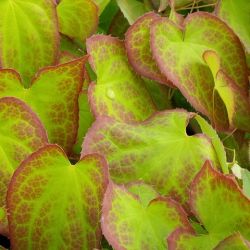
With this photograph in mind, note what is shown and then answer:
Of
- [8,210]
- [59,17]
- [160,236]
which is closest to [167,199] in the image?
[160,236]

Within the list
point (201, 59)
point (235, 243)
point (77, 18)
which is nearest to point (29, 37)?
point (77, 18)

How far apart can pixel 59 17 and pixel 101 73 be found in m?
0.11

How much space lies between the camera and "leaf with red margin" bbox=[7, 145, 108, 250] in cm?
53

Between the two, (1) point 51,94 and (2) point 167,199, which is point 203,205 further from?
(1) point 51,94

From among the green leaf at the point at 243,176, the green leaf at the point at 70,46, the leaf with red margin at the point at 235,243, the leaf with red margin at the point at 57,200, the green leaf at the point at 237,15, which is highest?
the green leaf at the point at 237,15

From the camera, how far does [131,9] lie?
29.0 inches

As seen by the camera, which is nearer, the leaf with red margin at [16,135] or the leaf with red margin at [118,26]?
the leaf with red margin at [16,135]

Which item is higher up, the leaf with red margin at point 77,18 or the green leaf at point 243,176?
the leaf with red margin at point 77,18

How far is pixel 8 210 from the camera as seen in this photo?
0.53 metres

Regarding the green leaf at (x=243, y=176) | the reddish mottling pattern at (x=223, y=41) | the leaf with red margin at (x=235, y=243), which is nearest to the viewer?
the leaf with red margin at (x=235, y=243)

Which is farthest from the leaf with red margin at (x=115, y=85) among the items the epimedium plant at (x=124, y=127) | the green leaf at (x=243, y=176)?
the green leaf at (x=243, y=176)

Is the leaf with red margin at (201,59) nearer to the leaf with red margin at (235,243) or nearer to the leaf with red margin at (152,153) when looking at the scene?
the leaf with red margin at (152,153)

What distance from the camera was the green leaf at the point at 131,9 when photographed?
2.37 ft

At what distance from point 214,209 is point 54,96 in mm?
194
